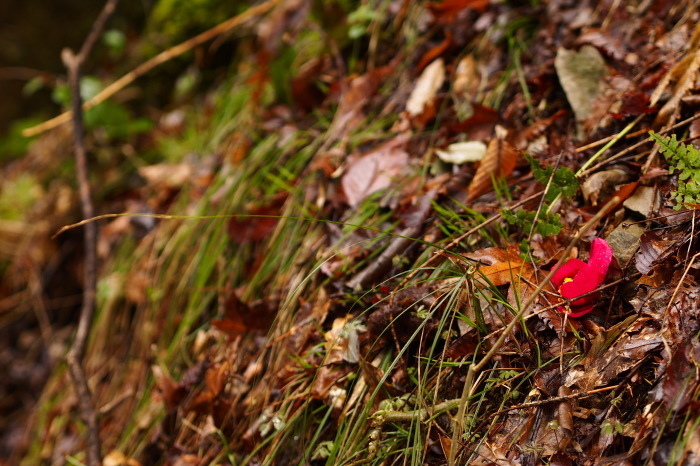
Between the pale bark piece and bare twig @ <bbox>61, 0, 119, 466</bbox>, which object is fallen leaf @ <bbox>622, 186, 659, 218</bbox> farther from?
bare twig @ <bbox>61, 0, 119, 466</bbox>

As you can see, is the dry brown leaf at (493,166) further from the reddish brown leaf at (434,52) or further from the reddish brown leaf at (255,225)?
the reddish brown leaf at (255,225)

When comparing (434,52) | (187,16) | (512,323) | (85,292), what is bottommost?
(85,292)

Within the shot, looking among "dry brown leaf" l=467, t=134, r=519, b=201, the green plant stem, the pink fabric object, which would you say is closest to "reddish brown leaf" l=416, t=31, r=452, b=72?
"dry brown leaf" l=467, t=134, r=519, b=201

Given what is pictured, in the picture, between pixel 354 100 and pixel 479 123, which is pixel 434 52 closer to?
pixel 354 100

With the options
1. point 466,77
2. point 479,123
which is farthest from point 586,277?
point 466,77

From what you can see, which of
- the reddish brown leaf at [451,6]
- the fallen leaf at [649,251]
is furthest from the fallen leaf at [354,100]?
the fallen leaf at [649,251]

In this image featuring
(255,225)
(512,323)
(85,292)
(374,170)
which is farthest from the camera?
(85,292)

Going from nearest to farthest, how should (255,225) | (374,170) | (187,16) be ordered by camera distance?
(374,170) < (255,225) < (187,16)
